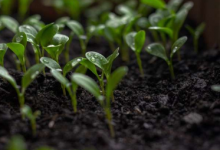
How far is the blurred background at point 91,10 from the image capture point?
6.36 feet

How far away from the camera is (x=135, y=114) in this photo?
1297 millimetres

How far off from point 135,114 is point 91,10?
1591 millimetres

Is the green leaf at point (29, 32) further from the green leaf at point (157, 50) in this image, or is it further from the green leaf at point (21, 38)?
the green leaf at point (157, 50)

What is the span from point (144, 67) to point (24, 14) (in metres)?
1.44

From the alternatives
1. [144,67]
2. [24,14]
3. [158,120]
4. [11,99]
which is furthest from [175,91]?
[24,14]

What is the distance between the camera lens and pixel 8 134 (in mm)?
1117

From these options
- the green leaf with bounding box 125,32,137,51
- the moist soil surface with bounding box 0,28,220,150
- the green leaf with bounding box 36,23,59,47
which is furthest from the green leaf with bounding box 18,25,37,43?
the green leaf with bounding box 125,32,137,51

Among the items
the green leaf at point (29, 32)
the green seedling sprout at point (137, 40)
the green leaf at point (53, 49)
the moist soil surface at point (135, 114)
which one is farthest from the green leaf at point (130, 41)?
the green leaf at point (29, 32)

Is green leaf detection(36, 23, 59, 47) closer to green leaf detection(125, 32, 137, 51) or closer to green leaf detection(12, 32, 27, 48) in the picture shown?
green leaf detection(12, 32, 27, 48)

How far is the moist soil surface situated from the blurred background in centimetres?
32

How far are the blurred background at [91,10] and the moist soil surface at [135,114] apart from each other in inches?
12.6

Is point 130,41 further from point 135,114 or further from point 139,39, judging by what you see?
point 135,114

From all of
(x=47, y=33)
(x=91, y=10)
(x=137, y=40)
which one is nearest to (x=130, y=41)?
(x=137, y=40)

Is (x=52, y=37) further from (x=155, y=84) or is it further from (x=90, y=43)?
(x=90, y=43)
